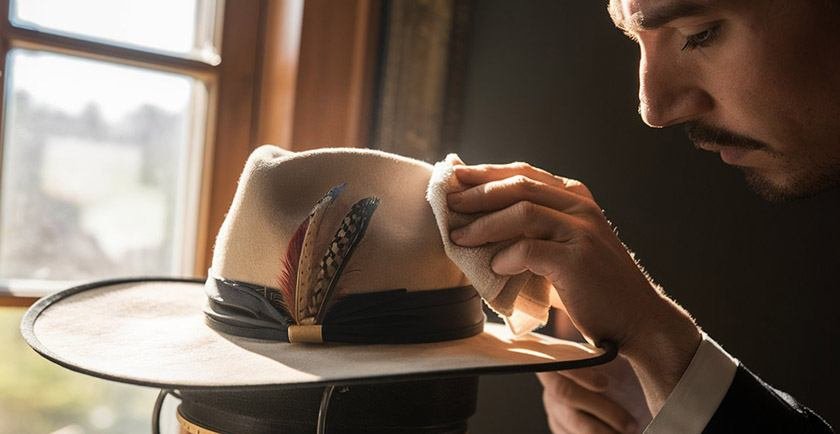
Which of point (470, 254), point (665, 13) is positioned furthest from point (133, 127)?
point (665, 13)

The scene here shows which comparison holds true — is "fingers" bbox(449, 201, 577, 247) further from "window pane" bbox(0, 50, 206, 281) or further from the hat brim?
"window pane" bbox(0, 50, 206, 281)

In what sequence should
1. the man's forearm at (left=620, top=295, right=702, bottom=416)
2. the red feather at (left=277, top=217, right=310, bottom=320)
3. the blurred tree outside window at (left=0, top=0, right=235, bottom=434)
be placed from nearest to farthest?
1. the red feather at (left=277, top=217, right=310, bottom=320)
2. the man's forearm at (left=620, top=295, right=702, bottom=416)
3. the blurred tree outside window at (left=0, top=0, right=235, bottom=434)

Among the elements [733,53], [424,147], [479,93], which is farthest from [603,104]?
[733,53]

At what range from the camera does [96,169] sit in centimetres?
144

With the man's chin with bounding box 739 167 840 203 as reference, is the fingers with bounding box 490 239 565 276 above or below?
below

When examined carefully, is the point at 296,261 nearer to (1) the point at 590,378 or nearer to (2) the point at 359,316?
(2) the point at 359,316

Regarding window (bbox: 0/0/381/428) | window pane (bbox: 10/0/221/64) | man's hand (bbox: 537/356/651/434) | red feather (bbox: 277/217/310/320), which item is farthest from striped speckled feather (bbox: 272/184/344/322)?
window pane (bbox: 10/0/221/64)

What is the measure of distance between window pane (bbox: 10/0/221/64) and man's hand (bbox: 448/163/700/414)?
77cm

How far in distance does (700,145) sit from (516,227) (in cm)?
39

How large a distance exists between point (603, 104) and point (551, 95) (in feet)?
0.36

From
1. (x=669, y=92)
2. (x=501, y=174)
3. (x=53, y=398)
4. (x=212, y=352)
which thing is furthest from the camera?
(x=53, y=398)

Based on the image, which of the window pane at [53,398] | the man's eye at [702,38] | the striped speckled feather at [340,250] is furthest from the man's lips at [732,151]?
the window pane at [53,398]

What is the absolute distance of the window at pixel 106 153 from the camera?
1357mm

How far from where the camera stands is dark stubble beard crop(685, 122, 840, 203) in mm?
1133
